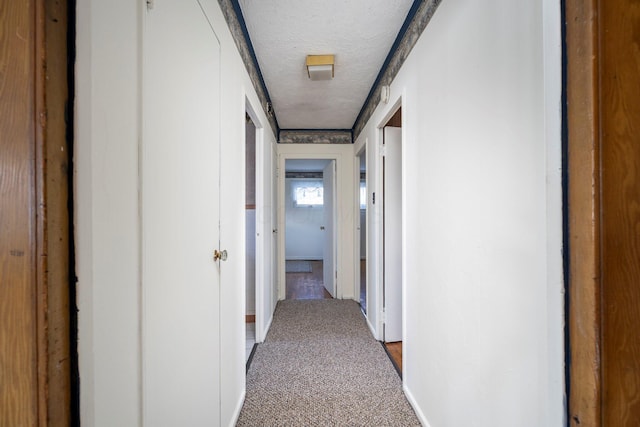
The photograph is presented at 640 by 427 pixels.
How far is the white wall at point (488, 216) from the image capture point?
2.16 feet

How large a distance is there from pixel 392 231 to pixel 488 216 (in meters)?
1.60

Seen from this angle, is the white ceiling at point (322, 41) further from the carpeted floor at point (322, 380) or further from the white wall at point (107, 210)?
the carpeted floor at point (322, 380)

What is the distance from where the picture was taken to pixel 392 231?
8.46ft

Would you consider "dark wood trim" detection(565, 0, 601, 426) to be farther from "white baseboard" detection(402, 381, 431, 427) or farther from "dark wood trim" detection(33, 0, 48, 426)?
"white baseboard" detection(402, 381, 431, 427)

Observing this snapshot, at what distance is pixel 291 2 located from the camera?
1.54 metres

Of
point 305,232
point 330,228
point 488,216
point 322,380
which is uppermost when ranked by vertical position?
point 488,216

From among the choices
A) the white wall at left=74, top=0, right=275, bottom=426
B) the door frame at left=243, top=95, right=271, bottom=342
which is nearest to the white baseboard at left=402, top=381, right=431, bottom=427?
the door frame at left=243, top=95, right=271, bottom=342

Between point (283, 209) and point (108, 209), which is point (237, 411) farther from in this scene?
point (283, 209)

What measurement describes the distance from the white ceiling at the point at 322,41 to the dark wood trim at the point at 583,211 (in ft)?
4.24

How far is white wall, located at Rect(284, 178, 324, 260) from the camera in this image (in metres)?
7.37

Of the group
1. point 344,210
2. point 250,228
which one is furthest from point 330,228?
point 250,228

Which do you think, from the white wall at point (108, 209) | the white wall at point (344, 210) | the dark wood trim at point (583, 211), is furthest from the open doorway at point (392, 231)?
the white wall at point (108, 209)

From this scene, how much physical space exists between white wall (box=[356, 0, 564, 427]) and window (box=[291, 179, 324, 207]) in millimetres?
5654

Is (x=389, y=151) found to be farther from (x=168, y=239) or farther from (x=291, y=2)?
(x=168, y=239)
